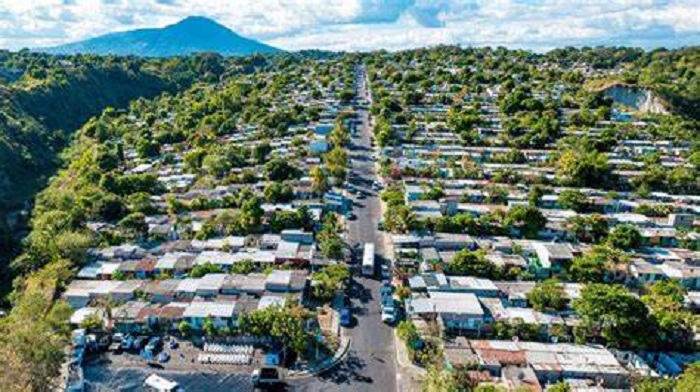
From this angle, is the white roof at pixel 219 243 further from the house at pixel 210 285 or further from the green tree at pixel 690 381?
Answer: the green tree at pixel 690 381

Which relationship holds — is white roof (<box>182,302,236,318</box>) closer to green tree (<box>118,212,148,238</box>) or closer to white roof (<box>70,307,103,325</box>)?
white roof (<box>70,307,103,325</box>)

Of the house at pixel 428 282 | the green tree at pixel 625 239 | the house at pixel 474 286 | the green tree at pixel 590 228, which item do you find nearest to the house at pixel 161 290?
the house at pixel 428 282

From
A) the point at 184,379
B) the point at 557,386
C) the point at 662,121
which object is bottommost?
the point at 184,379

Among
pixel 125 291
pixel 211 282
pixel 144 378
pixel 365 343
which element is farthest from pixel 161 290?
pixel 365 343

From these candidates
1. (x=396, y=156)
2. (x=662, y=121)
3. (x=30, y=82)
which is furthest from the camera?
(x=30, y=82)

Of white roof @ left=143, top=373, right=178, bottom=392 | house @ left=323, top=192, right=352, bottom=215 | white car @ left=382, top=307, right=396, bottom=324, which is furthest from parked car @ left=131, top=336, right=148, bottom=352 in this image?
house @ left=323, top=192, right=352, bottom=215

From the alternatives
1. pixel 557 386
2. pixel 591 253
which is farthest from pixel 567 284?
pixel 557 386

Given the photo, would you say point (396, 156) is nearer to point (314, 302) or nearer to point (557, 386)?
point (314, 302)
